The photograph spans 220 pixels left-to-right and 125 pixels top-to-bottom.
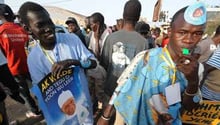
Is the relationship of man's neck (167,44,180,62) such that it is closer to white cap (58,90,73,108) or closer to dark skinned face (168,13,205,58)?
dark skinned face (168,13,205,58)

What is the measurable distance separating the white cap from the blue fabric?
0.51 feet

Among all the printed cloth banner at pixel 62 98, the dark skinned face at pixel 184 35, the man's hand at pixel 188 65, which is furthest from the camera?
the printed cloth banner at pixel 62 98

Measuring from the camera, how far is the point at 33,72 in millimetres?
2332

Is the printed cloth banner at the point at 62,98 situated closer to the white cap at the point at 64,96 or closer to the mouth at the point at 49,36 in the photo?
the white cap at the point at 64,96

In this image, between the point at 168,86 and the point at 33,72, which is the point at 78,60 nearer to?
the point at 33,72

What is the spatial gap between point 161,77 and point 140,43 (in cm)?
121

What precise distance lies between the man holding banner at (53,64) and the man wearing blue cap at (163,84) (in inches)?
24.0

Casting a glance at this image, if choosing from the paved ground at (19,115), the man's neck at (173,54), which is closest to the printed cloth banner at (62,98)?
the man's neck at (173,54)

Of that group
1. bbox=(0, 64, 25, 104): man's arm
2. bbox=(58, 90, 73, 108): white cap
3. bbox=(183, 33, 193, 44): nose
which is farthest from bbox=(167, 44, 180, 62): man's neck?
bbox=(0, 64, 25, 104): man's arm

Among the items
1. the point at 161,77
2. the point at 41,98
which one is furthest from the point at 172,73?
the point at 41,98

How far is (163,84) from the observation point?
68.7 inches

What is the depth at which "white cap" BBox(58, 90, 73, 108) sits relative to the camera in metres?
2.26

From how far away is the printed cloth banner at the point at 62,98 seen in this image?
2.18 metres

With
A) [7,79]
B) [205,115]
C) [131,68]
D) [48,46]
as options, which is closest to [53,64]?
[48,46]
